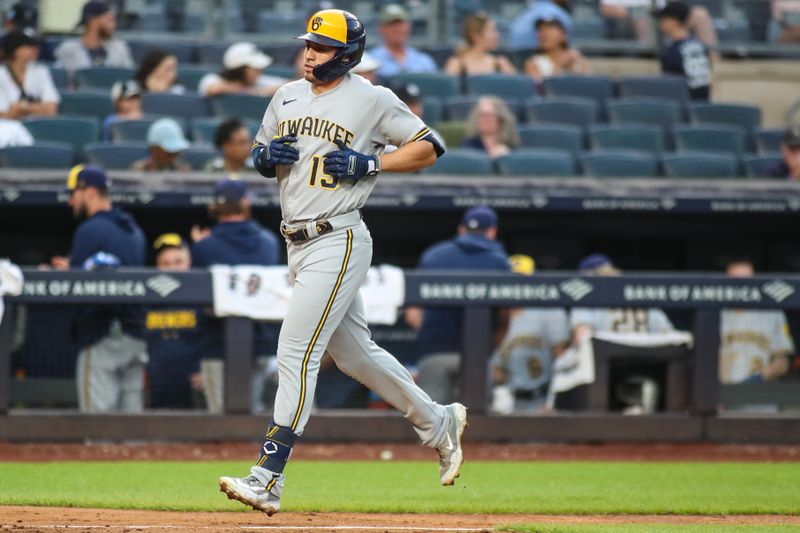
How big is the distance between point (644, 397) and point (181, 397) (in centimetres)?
299

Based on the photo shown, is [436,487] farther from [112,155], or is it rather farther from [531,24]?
[531,24]

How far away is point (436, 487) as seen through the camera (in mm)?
6461

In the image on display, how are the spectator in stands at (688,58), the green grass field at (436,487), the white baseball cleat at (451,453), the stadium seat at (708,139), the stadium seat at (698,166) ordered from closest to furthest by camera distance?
1. the white baseball cleat at (451,453)
2. the green grass field at (436,487)
3. the stadium seat at (698,166)
4. the stadium seat at (708,139)
5. the spectator in stands at (688,58)

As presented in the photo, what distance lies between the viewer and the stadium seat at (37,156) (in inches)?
367

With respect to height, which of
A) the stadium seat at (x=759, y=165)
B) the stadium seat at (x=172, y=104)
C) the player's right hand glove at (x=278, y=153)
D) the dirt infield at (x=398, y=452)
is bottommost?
the dirt infield at (x=398, y=452)

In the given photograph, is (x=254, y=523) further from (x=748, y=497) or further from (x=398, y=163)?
(x=748, y=497)

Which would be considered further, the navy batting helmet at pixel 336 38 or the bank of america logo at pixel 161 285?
the bank of america logo at pixel 161 285

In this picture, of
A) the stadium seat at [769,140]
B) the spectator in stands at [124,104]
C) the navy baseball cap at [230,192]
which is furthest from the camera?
the stadium seat at [769,140]

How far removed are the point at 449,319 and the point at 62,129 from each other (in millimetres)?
3615

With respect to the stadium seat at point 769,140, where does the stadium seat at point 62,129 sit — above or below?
above

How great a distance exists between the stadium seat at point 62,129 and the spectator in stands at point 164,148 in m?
0.74

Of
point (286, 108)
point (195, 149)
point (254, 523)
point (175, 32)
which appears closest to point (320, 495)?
point (254, 523)

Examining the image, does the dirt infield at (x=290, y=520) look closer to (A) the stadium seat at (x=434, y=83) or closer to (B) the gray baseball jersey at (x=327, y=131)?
(B) the gray baseball jersey at (x=327, y=131)

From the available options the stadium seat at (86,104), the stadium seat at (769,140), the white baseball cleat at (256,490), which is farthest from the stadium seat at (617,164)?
the white baseball cleat at (256,490)
